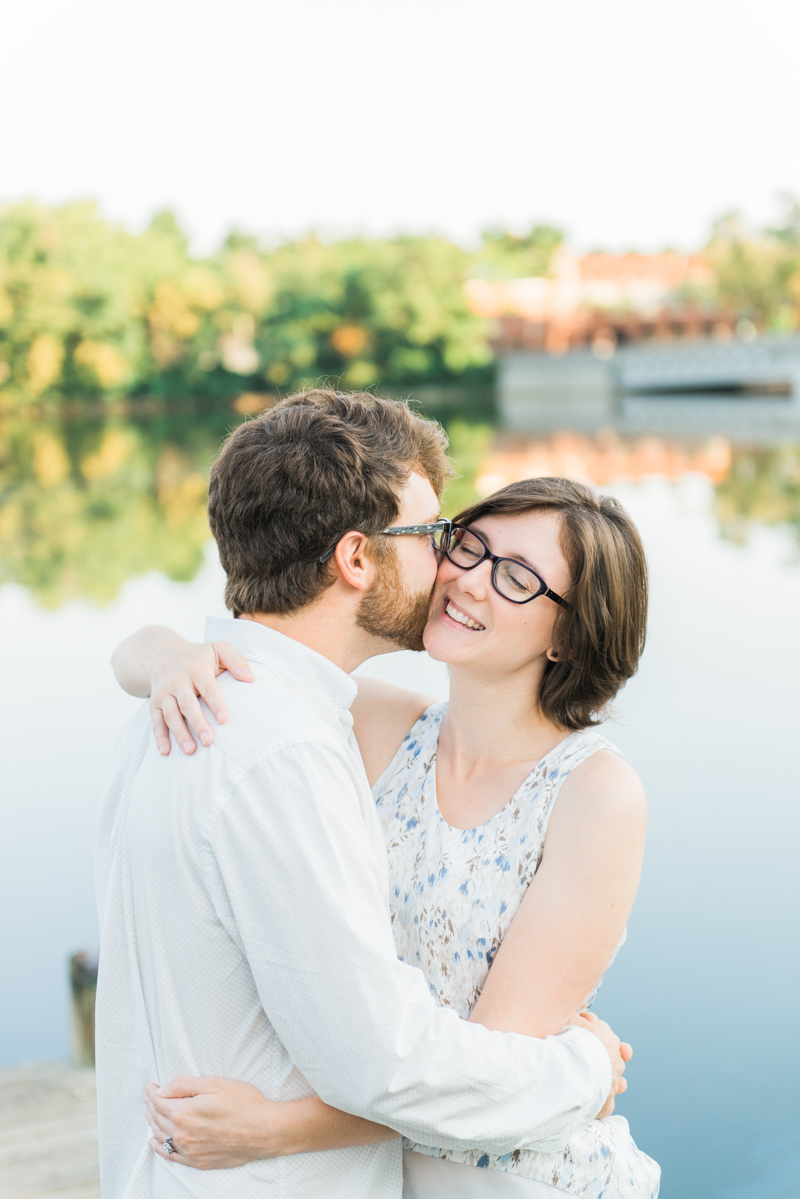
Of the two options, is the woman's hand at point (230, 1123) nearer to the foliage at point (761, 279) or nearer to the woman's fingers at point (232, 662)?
the woman's fingers at point (232, 662)

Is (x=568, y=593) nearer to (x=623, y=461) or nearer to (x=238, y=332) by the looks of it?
(x=623, y=461)

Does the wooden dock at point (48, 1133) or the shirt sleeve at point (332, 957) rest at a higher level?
the shirt sleeve at point (332, 957)

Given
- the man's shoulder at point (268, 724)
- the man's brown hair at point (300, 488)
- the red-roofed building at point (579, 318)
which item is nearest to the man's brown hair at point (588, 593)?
the man's brown hair at point (300, 488)

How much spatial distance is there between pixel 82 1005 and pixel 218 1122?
2498 mm

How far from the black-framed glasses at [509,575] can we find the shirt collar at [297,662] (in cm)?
45

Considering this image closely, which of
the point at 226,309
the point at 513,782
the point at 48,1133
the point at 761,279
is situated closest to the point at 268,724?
the point at 513,782

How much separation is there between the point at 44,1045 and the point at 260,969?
15.8 ft

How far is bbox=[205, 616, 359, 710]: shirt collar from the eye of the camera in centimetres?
137

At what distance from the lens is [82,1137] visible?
2.98 meters

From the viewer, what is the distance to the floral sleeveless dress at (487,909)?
1.55m

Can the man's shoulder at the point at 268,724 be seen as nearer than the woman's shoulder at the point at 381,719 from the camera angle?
Yes

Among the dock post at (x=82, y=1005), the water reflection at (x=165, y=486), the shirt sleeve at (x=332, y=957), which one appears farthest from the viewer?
the water reflection at (x=165, y=486)

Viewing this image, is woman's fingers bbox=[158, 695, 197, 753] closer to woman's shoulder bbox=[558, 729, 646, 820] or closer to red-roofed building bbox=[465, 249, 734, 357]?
woman's shoulder bbox=[558, 729, 646, 820]

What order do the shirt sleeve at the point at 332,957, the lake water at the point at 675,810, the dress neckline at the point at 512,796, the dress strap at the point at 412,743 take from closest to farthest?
the shirt sleeve at the point at 332,957, the dress neckline at the point at 512,796, the dress strap at the point at 412,743, the lake water at the point at 675,810
